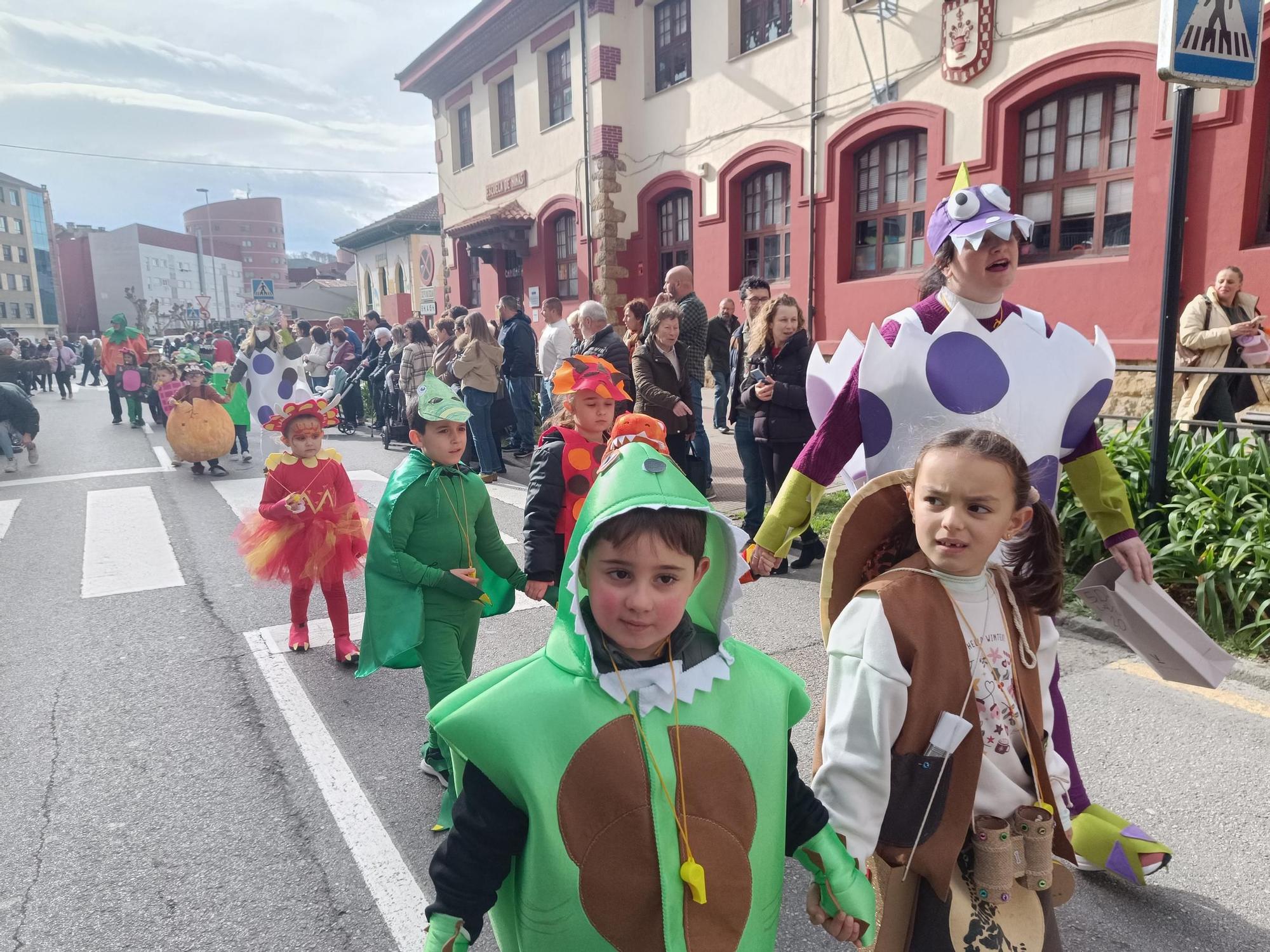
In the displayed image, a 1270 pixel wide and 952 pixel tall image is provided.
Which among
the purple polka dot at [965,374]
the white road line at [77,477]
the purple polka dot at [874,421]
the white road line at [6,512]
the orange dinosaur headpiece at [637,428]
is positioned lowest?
the white road line at [6,512]

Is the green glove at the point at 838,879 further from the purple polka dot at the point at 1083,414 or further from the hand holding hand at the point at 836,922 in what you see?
the purple polka dot at the point at 1083,414

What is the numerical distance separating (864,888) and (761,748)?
389 millimetres

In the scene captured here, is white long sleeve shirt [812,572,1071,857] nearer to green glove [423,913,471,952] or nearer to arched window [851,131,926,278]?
green glove [423,913,471,952]

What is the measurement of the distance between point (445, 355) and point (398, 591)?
8672mm

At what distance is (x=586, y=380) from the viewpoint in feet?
13.3

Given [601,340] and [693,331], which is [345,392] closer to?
[601,340]

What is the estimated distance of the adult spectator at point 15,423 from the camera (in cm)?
1223

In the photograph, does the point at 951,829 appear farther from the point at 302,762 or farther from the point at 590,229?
the point at 590,229

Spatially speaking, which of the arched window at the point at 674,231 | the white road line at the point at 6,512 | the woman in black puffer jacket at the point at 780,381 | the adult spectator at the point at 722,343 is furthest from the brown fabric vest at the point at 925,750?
the arched window at the point at 674,231

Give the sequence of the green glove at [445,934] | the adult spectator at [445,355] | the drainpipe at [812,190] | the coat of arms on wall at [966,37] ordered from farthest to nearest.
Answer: the drainpipe at [812,190], the adult spectator at [445,355], the coat of arms on wall at [966,37], the green glove at [445,934]

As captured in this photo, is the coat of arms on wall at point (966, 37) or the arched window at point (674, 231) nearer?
the coat of arms on wall at point (966, 37)

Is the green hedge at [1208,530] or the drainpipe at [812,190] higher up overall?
the drainpipe at [812,190]

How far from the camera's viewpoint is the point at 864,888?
180cm

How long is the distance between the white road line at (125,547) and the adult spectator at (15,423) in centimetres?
277
